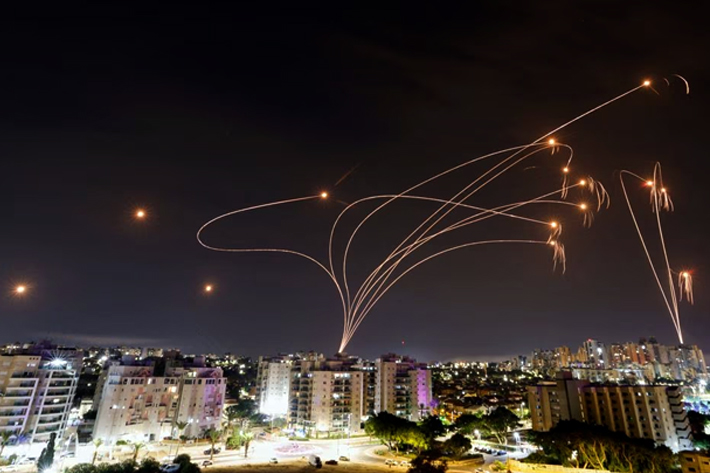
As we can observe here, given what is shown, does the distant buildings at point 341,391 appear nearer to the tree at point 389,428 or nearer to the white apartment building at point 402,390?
the white apartment building at point 402,390

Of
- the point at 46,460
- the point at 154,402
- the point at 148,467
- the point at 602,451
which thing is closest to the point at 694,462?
the point at 602,451

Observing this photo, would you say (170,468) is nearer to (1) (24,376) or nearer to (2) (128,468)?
(2) (128,468)

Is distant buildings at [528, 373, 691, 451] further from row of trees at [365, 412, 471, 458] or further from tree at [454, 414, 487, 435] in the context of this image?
row of trees at [365, 412, 471, 458]

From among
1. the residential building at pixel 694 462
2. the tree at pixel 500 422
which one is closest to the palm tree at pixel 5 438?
the tree at pixel 500 422

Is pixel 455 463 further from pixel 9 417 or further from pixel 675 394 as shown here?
pixel 9 417

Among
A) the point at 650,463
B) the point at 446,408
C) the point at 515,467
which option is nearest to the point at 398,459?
the point at 515,467

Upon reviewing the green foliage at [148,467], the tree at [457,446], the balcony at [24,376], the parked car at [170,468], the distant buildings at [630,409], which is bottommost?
the parked car at [170,468]
